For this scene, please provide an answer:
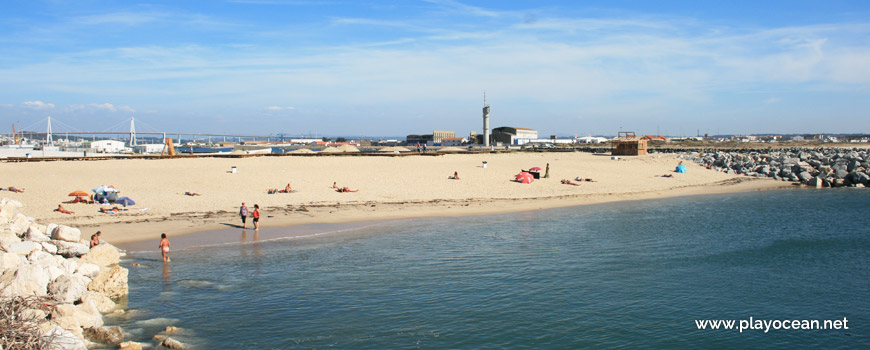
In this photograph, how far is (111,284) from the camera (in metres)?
13.9

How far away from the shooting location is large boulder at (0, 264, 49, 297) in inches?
447

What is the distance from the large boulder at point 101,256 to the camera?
15586 mm

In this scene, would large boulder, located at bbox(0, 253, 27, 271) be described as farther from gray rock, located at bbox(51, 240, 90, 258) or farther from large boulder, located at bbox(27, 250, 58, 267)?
gray rock, located at bbox(51, 240, 90, 258)

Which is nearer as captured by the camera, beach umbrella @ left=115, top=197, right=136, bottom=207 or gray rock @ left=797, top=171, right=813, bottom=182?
beach umbrella @ left=115, top=197, right=136, bottom=207

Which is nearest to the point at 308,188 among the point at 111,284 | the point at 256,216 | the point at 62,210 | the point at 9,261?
the point at 256,216

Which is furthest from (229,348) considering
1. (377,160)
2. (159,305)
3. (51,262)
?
(377,160)

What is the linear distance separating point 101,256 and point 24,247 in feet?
5.99

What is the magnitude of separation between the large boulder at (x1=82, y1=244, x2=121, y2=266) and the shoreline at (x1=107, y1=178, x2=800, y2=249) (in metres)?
3.31

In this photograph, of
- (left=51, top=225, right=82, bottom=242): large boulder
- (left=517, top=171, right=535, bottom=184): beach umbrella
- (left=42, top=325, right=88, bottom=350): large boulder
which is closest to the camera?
(left=42, top=325, right=88, bottom=350): large boulder

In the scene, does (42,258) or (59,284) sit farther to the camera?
(42,258)

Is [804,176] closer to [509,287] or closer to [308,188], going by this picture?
[308,188]

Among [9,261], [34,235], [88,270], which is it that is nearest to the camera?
[9,261]

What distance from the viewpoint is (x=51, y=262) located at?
1379 cm

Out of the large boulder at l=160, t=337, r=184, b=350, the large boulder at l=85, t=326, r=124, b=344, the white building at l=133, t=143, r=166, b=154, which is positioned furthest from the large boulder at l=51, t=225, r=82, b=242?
the white building at l=133, t=143, r=166, b=154
